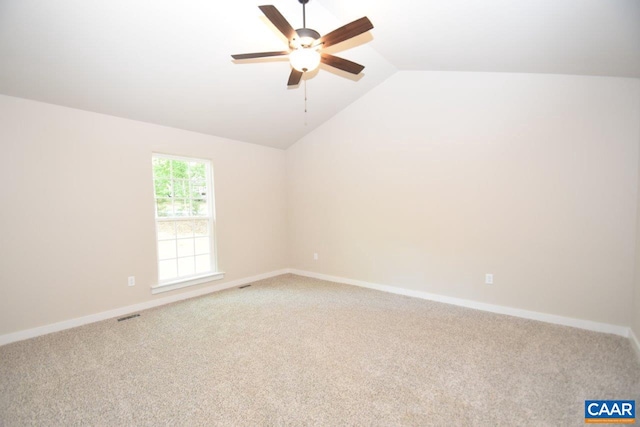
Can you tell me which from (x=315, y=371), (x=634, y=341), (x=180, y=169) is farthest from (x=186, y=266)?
(x=634, y=341)

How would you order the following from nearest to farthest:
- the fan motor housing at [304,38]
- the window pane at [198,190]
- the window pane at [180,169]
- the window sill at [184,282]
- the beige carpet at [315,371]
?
the beige carpet at [315,371], the fan motor housing at [304,38], the window sill at [184,282], the window pane at [180,169], the window pane at [198,190]

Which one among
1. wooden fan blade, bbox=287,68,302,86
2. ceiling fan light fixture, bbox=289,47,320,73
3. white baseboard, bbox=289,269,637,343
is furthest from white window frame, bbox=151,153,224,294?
ceiling fan light fixture, bbox=289,47,320,73

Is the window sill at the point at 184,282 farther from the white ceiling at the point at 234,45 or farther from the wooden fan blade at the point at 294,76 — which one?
the wooden fan blade at the point at 294,76

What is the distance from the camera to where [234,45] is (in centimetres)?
293

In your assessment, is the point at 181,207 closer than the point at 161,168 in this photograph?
No

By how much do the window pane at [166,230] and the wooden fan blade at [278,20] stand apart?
9.79ft

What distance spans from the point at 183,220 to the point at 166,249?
1.48 feet

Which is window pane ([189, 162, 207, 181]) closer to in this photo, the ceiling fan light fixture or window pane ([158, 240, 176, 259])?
window pane ([158, 240, 176, 259])

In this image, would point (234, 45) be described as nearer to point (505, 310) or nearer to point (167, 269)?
point (167, 269)

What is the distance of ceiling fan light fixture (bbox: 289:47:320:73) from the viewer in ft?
7.22

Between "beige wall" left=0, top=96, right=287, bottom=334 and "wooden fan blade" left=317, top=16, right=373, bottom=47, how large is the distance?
2.70 meters

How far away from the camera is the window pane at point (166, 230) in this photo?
157 inches

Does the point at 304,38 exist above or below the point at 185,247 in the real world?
above

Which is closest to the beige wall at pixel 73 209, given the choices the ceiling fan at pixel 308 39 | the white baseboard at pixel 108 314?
the white baseboard at pixel 108 314
